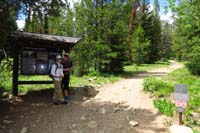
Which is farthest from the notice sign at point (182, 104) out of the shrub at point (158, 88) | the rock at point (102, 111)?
the shrub at point (158, 88)

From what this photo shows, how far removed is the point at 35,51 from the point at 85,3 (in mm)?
10757

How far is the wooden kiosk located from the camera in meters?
12.1

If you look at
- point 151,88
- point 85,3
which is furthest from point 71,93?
point 85,3

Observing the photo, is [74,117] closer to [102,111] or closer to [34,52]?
[102,111]

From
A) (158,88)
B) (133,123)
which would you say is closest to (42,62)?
(158,88)

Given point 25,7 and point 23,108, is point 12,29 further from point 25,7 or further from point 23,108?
point 23,108

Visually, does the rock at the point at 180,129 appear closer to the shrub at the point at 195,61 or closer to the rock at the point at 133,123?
the rock at the point at 133,123

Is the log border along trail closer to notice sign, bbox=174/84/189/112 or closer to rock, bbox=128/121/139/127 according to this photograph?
rock, bbox=128/121/139/127

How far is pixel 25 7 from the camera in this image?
10.4 m

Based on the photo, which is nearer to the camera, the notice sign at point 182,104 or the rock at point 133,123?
the notice sign at point 182,104

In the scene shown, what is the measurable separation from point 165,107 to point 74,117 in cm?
293

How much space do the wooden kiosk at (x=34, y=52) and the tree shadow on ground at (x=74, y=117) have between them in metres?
1.42

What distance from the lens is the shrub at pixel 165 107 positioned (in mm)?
8635

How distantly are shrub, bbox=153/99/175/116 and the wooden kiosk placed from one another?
16.3 ft
